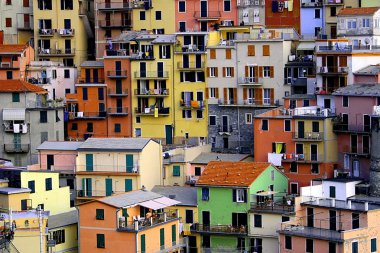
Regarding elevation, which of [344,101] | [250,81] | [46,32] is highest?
[46,32]

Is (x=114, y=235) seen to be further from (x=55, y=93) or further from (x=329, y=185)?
(x=55, y=93)

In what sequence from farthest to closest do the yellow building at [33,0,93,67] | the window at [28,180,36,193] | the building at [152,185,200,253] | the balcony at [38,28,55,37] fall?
the yellow building at [33,0,93,67]
the balcony at [38,28,55,37]
the building at [152,185,200,253]
the window at [28,180,36,193]

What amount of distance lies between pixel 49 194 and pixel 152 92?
18830 millimetres

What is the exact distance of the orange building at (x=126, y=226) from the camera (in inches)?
3602

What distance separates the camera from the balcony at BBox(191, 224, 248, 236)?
3802 inches

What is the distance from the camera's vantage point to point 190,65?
114 metres

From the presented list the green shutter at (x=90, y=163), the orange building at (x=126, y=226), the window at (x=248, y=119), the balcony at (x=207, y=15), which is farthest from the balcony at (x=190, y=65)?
the orange building at (x=126, y=226)

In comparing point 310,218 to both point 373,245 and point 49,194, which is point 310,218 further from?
point 49,194

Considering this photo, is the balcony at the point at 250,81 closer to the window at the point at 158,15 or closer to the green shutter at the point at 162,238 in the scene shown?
the window at the point at 158,15

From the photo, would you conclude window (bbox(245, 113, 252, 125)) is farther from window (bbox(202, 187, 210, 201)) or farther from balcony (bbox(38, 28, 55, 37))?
balcony (bbox(38, 28, 55, 37))

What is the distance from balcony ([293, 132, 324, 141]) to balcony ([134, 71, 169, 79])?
46.4 feet

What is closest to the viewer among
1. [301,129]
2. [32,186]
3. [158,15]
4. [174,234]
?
[174,234]

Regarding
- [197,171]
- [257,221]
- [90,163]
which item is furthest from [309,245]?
[90,163]

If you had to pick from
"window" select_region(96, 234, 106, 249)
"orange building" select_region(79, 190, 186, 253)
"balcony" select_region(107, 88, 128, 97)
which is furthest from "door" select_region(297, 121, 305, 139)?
"window" select_region(96, 234, 106, 249)
